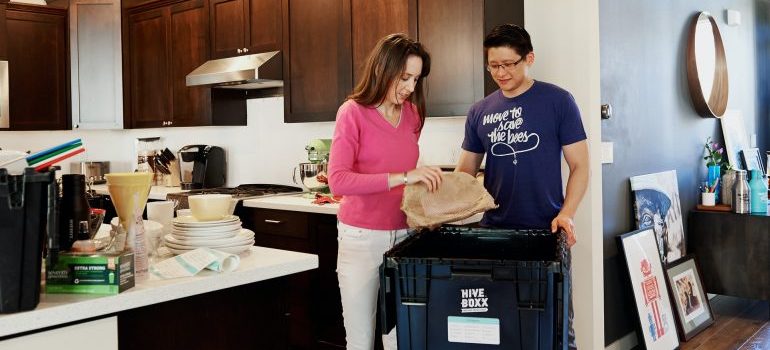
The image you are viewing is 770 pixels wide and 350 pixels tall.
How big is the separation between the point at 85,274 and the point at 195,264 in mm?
293

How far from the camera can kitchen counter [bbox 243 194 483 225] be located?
3508mm

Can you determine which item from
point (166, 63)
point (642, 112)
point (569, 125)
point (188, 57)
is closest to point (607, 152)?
point (642, 112)

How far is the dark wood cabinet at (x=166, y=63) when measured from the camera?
487cm

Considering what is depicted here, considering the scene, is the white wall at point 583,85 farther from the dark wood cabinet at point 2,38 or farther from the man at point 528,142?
the dark wood cabinet at point 2,38

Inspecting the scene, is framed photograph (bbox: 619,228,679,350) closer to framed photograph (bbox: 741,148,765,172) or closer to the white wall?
the white wall

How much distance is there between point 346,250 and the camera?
2.24 m

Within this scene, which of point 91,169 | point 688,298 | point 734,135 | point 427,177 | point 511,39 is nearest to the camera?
point 427,177

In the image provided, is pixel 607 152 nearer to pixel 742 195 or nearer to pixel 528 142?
pixel 528 142

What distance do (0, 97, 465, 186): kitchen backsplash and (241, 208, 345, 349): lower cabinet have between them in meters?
0.79

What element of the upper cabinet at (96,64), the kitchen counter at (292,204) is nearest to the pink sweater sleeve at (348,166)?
the kitchen counter at (292,204)

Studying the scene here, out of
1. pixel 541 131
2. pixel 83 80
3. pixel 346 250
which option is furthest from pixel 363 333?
pixel 83 80

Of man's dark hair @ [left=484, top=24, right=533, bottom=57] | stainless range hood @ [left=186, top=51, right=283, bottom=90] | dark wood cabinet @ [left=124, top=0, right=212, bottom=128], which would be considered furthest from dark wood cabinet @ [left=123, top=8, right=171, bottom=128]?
man's dark hair @ [left=484, top=24, right=533, bottom=57]

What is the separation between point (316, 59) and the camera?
4.12m

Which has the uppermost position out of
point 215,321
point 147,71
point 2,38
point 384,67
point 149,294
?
point 2,38
